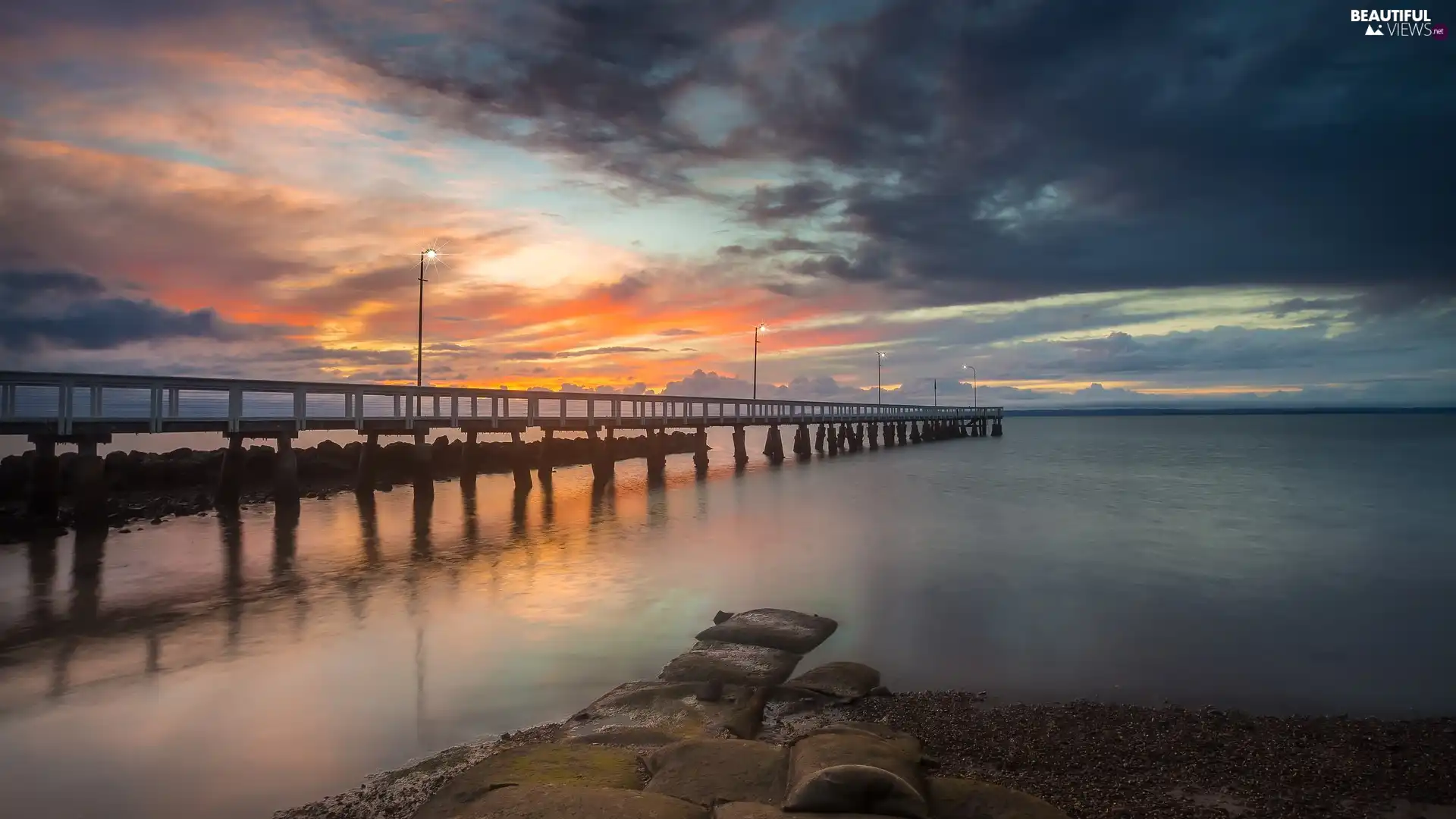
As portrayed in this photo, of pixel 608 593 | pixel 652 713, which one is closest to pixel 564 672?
pixel 652 713

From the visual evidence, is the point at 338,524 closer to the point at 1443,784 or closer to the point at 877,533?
the point at 877,533

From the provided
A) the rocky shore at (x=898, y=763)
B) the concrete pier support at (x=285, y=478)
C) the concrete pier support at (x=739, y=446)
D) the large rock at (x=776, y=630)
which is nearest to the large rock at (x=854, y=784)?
the rocky shore at (x=898, y=763)

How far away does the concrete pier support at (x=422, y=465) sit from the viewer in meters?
28.4

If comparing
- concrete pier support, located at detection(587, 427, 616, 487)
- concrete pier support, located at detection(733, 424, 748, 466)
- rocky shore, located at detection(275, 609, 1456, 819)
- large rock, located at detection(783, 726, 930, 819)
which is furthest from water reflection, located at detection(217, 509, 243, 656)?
concrete pier support, located at detection(733, 424, 748, 466)

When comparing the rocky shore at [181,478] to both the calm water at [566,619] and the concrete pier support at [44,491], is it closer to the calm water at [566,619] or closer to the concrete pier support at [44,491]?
the concrete pier support at [44,491]

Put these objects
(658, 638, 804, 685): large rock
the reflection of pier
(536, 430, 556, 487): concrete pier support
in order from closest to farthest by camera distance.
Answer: (658, 638, 804, 685): large rock, the reflection of pier, (536, 430, 556, 487): concrete pier support

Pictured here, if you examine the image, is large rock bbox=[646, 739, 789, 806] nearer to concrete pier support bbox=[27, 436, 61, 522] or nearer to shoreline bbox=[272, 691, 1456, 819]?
shoreline bbox=[272, 691, 1456, 819]

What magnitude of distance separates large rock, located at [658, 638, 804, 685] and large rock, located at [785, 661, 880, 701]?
0.40 meters

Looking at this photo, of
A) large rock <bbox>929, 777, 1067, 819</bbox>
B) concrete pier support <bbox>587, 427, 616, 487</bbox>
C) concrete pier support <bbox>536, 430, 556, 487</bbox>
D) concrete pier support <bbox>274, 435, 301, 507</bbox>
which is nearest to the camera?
large rock <bbox>929, 777, 1067, 819</bbox>

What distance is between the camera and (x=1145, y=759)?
6.87 metres

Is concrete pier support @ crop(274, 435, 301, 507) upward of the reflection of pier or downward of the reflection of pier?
upward

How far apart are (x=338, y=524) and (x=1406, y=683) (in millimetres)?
24073

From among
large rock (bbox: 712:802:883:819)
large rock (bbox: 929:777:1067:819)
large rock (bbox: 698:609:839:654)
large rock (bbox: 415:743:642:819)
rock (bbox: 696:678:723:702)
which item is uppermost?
large rock (bbox: 712:802:883:819)

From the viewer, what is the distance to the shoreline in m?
6.14
